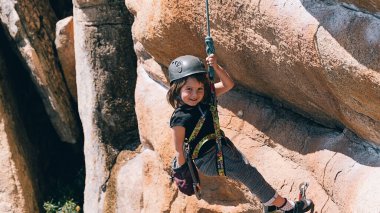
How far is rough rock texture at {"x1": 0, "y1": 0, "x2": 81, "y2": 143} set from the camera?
9352 millimetres

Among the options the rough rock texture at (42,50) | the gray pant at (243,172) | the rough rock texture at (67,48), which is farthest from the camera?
the rough rock texture at (42,50)

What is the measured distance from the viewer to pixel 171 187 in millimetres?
7027

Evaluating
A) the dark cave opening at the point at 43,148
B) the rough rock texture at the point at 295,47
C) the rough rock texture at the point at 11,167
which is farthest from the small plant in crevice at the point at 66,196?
the rough rock texture at the point at 295,47

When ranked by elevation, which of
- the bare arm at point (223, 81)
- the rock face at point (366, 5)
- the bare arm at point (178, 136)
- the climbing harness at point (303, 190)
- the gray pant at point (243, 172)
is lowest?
the climbing harness at point (303, 190)

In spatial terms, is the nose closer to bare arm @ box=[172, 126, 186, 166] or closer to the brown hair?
the brown hair

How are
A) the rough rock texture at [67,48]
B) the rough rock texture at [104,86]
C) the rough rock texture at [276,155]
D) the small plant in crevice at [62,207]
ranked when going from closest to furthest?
the rough rock texture at [276,155] → the rough rock texture at [104,86] → the rough rock texture at [67,48] → the small plant in crevice at [62,207]

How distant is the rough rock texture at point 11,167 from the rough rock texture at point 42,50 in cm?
60

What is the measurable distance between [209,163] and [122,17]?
3470 millimetres

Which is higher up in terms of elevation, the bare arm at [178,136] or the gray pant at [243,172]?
the bare arm at [178,136]

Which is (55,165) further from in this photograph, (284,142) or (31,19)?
(284,142)

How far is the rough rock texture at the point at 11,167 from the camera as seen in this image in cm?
946

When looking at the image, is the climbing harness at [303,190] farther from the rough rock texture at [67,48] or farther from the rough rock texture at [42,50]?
the rough rock texture at [42,50]

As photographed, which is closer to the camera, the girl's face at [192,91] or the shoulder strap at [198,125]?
the girl's face at [192,91]

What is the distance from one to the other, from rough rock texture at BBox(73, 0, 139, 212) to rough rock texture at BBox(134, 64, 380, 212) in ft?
3.00
